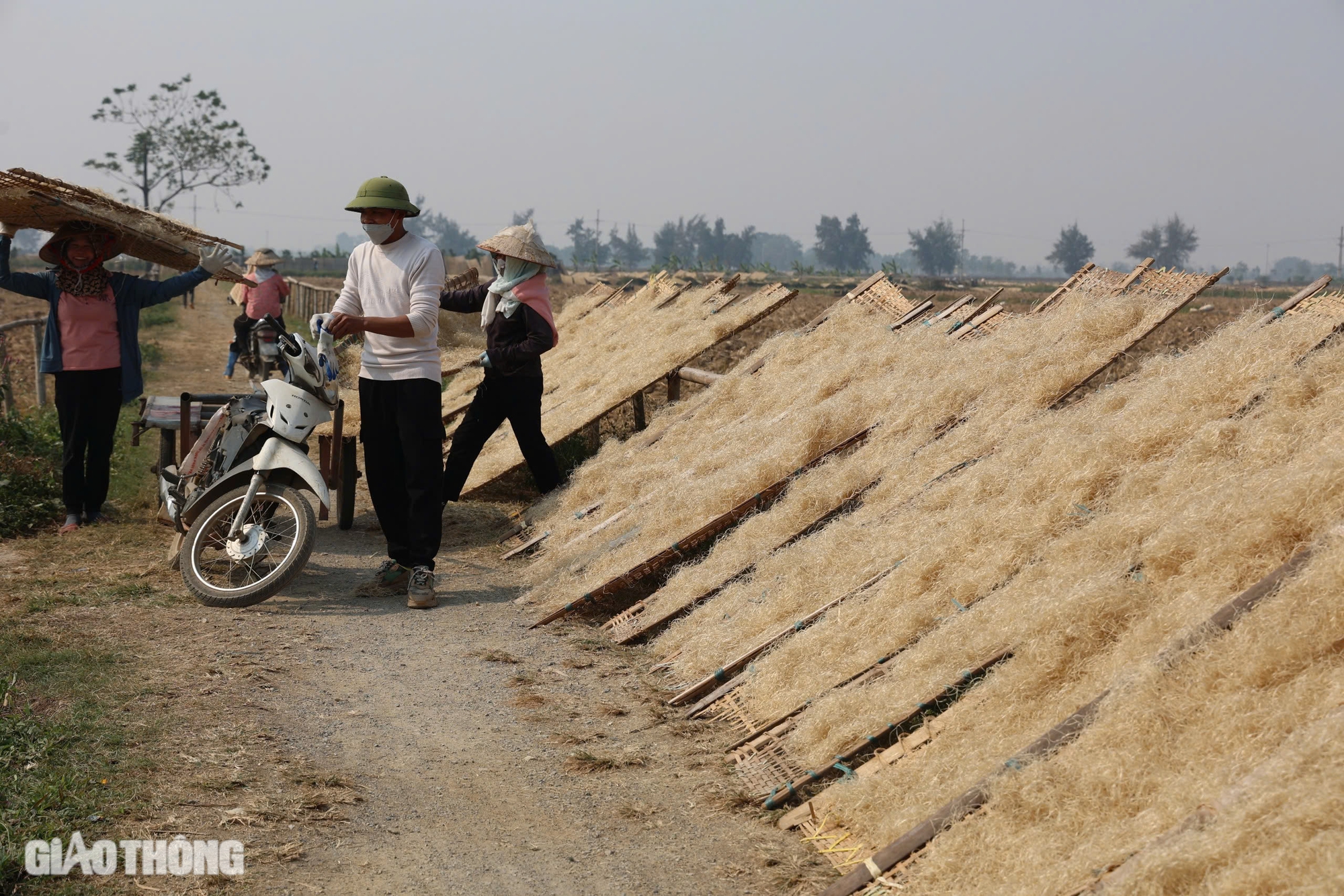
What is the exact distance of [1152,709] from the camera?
2.72m

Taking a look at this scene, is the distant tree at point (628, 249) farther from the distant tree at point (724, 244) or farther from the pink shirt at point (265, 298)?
the pink shirt at point (265, 298)

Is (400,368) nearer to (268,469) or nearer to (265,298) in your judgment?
(268,469)

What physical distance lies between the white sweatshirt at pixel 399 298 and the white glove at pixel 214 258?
1.07 meters

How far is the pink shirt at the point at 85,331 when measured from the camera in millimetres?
6379

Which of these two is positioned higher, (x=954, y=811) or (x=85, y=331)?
(x=85, y=331)

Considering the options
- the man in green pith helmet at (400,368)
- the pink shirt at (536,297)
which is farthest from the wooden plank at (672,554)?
the pink shirt at (536,297)

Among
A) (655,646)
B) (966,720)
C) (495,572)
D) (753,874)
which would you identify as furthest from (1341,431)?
(495,572)

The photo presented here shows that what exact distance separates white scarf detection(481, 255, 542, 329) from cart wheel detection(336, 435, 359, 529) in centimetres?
105

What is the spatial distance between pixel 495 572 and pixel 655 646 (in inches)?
64.6

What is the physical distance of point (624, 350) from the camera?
8.88 metres

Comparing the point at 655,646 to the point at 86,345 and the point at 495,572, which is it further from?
the point at 86,345

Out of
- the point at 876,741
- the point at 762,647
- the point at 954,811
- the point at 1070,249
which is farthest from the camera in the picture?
the point at 1070,249

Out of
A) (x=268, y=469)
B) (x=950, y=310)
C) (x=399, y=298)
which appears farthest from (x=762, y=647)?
(x=950, y=310)

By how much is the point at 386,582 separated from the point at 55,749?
7.52 ft
